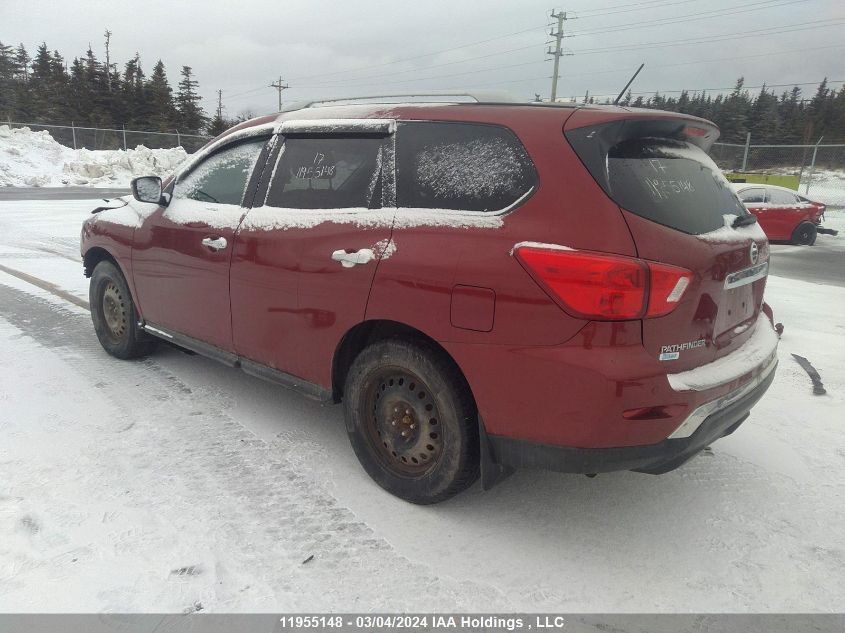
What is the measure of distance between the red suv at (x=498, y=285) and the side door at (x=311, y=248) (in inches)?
0.4

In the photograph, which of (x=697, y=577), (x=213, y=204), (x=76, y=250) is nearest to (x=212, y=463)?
(x=213, y=204)

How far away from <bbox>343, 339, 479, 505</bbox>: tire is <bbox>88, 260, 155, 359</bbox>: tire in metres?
2.35

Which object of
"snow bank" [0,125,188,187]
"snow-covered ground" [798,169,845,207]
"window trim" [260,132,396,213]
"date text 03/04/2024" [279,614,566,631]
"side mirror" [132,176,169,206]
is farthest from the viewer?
"snow bank" [0,125,188,187]

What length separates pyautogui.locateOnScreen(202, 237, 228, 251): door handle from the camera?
3.45m

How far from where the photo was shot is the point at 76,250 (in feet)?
30.0

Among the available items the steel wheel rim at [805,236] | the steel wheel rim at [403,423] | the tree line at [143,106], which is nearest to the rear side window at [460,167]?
the steel wheel rim at [403,423]

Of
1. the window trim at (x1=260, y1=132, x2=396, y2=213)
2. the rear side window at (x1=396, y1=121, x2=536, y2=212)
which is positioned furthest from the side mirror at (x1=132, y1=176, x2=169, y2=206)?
the rear side window at (x1=396, y1=121, x2=536, y2=212)

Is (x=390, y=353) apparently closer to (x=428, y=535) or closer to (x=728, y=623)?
(x=428, y=535)

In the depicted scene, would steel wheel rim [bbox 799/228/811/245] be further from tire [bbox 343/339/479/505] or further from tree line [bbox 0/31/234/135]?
tree line [bbox 0/31/234/135]

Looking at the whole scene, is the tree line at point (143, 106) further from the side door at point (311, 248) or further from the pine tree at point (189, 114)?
the side door at point (311, 248)

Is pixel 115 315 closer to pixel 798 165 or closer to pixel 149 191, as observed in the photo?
pixel 149 191

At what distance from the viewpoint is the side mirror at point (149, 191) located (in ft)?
13.2

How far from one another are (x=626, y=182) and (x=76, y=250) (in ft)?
30.2

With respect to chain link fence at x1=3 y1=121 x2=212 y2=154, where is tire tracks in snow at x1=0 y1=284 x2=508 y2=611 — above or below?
below
